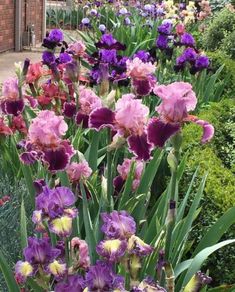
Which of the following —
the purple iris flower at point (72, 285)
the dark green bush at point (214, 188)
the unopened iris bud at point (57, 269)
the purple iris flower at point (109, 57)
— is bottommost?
the dark green bush at point (214, 188)

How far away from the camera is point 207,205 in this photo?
296 cm

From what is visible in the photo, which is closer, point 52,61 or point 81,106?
point 81,106

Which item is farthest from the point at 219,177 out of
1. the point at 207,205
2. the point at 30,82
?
the point at 30,82

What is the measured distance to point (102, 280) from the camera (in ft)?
4.83

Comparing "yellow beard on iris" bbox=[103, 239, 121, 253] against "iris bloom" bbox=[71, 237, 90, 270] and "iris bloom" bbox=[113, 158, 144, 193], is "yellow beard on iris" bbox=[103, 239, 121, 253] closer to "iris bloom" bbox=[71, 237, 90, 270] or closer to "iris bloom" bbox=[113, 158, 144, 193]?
"iris bloom" bbox=[71, 237, 90, 270]

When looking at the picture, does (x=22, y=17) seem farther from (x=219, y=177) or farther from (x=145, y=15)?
(x=219, y=177)

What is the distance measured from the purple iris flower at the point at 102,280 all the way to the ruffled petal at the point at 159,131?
1.33ft

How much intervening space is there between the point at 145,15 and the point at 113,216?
28.6 ft

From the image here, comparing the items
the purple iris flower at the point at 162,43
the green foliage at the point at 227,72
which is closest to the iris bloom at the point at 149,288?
the purple iris flower at the point at 162,43

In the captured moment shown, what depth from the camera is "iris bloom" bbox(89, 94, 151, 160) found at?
5.96ft

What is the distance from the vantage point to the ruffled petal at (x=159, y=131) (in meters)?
1.69

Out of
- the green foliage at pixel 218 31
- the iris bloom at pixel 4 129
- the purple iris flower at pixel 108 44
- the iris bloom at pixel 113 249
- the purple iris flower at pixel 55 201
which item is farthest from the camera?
the green foliage at pixel 218 31

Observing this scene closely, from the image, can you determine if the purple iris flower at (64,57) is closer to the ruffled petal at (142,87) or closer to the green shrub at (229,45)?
the ruffled petal at (142,87)

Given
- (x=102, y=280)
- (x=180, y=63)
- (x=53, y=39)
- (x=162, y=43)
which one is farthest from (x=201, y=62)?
(x=102, y=280)
